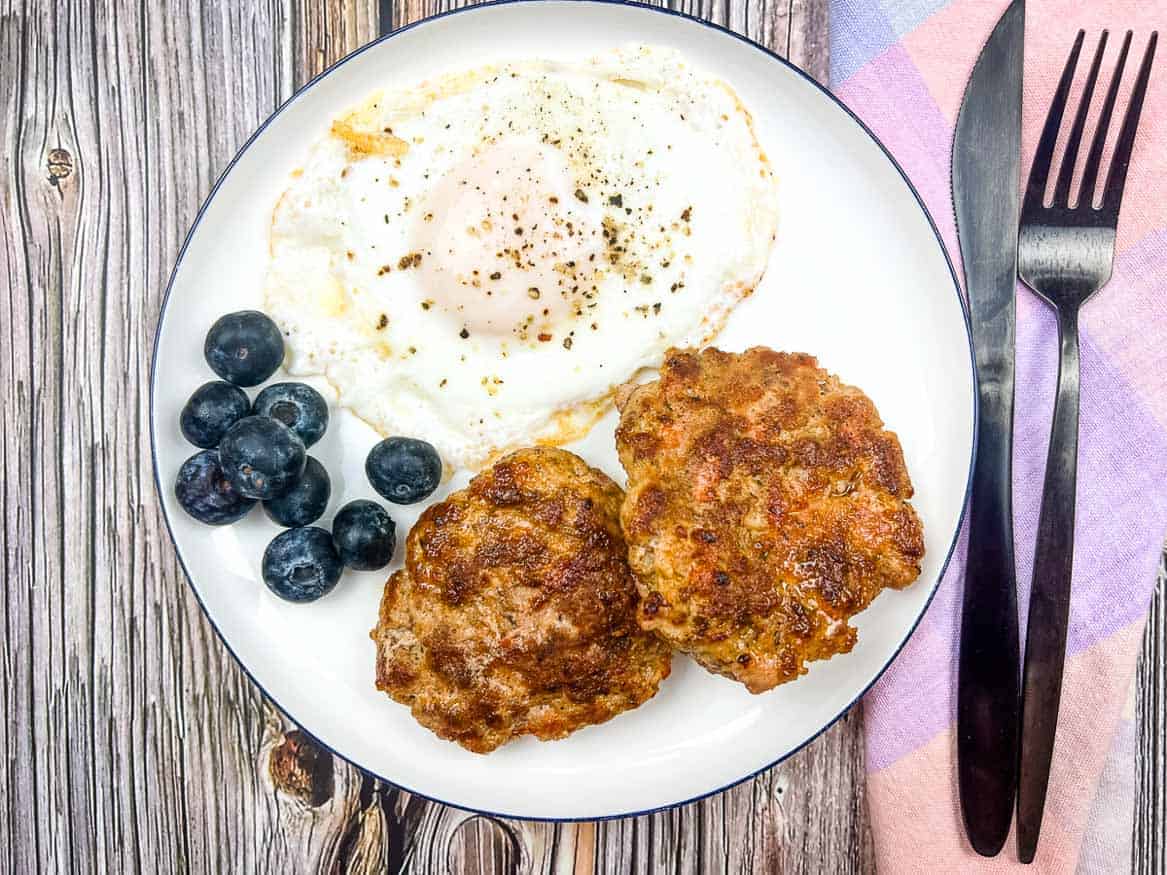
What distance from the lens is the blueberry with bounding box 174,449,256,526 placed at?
9.05 feet

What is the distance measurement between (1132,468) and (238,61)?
332 centimetres

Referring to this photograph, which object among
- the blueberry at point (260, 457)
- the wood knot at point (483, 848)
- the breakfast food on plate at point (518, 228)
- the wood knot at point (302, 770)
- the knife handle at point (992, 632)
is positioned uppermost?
the breakfast food on plate at point (518, 228)

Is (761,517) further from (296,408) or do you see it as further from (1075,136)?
(1075,136)

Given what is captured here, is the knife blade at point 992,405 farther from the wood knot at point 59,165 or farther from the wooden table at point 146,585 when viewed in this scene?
the wood knot at point 59,165

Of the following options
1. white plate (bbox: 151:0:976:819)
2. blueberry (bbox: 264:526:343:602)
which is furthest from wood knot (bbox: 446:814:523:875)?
blueberry (bbox: 264:526:343:602)

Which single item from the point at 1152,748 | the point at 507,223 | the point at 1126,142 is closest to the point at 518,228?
the point at 507,223

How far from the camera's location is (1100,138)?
9.11 ft

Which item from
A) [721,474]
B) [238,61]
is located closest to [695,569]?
[721,474]

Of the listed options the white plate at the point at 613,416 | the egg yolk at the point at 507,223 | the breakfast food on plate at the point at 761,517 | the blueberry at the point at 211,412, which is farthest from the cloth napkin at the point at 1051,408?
the blueberry at the point at 211,412

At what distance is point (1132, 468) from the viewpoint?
2.87 meters

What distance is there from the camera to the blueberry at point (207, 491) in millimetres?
2760

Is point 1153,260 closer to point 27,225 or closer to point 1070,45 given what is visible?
point 1070,45

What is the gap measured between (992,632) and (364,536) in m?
2.03

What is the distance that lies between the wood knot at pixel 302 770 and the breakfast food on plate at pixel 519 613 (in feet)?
2.57
